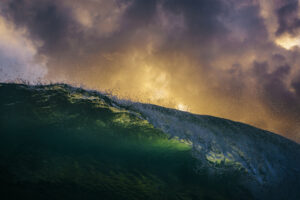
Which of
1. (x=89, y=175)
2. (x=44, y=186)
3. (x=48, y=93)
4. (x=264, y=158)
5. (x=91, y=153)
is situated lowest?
(x=44, y=186)

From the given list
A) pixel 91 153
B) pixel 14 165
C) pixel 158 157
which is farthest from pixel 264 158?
pixel 14 165

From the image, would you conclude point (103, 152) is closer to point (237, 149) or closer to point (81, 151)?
point (81, 151)

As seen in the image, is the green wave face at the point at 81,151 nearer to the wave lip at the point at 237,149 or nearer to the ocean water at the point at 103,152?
the ocean water at the point at 103,152

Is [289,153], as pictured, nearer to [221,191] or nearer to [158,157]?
[221,191]

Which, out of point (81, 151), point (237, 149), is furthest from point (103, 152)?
point (237, 149)

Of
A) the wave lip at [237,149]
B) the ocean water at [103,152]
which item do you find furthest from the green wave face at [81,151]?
the wave lip at [237,149]

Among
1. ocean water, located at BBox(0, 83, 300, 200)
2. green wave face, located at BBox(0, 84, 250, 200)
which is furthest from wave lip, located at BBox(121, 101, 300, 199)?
green wave face, located at BBox(0, 84, 250, 200)
